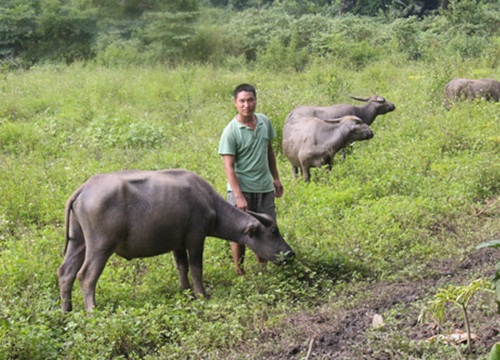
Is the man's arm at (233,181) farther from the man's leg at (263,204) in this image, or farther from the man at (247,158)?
the man's leg at (263,204)

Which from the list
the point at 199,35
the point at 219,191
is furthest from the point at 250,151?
the point at 199,35

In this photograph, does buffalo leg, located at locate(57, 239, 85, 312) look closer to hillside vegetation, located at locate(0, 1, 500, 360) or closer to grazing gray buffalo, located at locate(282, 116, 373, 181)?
hillside vegetation, located at locate(0, 1, 500, 360)

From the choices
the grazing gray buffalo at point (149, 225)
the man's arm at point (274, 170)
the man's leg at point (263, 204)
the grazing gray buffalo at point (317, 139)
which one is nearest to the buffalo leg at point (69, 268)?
the grazing gray buffalo at point (149, 225)

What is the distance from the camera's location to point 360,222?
7.98 meters

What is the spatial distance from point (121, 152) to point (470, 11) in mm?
16324

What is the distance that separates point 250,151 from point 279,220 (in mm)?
1717

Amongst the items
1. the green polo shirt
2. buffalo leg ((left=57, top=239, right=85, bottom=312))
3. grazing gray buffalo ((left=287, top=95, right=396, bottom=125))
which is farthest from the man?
grazing gray buffalo ((left=287, top=95, right=396, bottom=125))

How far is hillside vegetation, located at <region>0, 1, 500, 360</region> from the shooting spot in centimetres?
513

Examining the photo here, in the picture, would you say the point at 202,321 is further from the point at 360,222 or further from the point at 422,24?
the point at 422,24

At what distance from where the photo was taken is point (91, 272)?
6020mm

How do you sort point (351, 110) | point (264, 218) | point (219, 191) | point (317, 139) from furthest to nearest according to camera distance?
point (351, 110), point (317, 139), point (219, 191), point (264, 218)

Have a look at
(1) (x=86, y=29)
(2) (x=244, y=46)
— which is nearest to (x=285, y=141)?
(2) (x=244, y=46)

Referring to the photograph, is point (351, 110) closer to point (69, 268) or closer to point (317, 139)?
point (317, 139)

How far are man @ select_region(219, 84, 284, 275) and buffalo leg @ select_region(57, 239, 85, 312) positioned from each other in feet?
5.02
